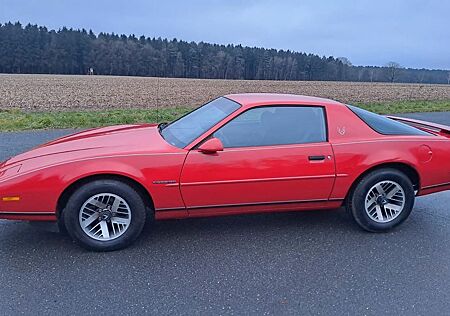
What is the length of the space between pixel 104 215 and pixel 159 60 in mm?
81225

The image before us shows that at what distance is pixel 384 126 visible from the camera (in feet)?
11.4

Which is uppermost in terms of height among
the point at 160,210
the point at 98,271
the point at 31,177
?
the point at 31,177

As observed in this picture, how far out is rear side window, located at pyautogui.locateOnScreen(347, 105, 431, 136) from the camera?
340 cm

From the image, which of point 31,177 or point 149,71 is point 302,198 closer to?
point 31,177

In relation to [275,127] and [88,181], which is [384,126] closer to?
[275,127]

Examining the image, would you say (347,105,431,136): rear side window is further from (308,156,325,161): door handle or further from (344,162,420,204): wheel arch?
(308,156,325,161): door handle

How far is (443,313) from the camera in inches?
86.0

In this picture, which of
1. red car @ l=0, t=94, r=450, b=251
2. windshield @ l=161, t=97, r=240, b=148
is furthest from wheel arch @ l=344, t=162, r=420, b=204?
windshield @ l=161, t=97, r=240, b=148

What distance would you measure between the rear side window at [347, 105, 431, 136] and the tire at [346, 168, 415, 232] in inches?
16.1

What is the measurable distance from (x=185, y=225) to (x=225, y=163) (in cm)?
89

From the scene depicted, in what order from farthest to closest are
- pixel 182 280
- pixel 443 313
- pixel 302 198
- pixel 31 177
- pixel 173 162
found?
pixel 302 198
pixel 173 162
pixel 31 177
pixel 182 280
pixel 443 313

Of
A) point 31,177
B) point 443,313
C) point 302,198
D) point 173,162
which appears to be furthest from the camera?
point 302,198

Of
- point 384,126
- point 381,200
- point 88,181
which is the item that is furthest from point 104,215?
point 384,126

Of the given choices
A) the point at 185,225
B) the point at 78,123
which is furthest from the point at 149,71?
the point at 185,225
